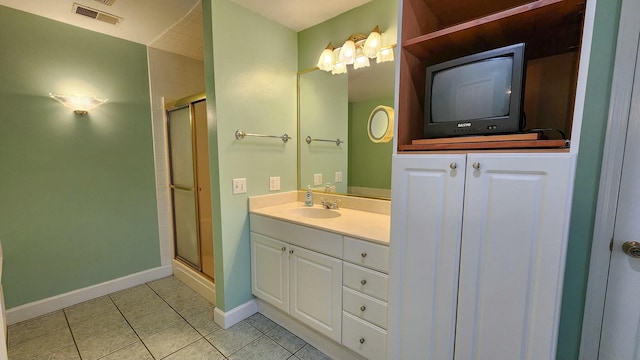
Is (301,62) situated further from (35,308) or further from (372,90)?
(35,308)

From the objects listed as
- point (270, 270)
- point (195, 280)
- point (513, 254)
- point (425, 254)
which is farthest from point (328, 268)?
point (195, 280)

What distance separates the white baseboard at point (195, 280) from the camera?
2.40m

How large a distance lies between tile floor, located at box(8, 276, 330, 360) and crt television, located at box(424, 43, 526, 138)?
1657 millimetres

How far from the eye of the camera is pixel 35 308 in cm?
212

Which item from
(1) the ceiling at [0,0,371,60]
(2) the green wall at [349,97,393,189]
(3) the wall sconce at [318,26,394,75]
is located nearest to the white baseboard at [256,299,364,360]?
(2) the green wall at [349,97,393,189]

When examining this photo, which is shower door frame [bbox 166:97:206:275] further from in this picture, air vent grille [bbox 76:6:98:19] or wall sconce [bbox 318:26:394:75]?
wall sconce [bbox 318:26:394:75]

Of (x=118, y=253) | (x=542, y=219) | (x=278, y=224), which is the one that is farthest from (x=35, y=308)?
(x=542, y=219)

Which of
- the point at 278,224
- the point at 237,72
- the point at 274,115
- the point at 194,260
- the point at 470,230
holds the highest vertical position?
the point at 237,72

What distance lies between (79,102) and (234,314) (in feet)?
7.24

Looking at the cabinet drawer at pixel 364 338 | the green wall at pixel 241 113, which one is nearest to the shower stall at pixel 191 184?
the green wall at pixel 241 113

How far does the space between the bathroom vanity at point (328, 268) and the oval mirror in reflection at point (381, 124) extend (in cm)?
48

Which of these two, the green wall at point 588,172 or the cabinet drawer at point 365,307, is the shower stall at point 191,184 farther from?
the green wall at point 588,172

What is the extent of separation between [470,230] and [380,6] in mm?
1660

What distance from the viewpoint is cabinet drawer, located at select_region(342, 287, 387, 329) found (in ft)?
4.54
